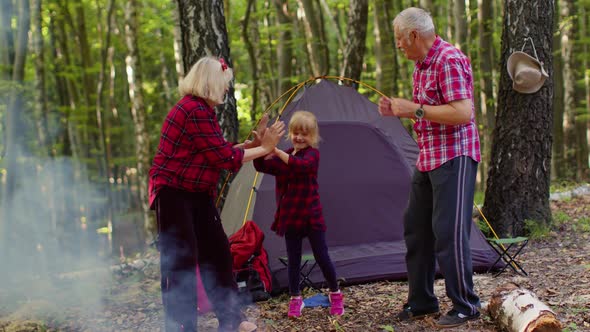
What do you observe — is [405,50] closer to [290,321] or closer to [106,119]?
[290,321]

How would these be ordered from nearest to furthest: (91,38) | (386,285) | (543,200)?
(386,285)
(543,200)
(91,38)

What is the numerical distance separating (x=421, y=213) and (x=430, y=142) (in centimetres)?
48

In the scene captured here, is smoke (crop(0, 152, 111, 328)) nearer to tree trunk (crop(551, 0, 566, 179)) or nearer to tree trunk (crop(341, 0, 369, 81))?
tree trunk (crop(341, 0, 369, 81))

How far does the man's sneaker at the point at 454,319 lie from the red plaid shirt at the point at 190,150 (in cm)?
158

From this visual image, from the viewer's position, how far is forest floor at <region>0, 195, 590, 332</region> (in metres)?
4.06

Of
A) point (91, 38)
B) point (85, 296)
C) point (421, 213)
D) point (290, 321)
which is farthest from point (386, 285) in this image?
point (91, 38)

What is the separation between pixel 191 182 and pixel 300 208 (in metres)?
1.05

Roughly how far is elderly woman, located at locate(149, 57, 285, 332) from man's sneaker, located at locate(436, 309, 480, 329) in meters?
1.38

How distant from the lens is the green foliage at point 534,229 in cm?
610

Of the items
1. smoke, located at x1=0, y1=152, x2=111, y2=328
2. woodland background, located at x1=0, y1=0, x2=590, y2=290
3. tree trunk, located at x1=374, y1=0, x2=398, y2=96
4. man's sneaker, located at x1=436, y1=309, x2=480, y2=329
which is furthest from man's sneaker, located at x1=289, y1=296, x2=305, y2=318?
tree trunk, located at x1=374, y1=0, x2=398, y2=96

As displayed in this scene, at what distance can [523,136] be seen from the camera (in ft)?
19.8

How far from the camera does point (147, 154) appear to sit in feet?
42.2

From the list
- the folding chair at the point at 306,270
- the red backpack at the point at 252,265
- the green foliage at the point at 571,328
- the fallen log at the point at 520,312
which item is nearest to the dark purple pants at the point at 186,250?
the red backpack at the point at 252,265

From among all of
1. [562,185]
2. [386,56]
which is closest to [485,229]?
[386,56]
